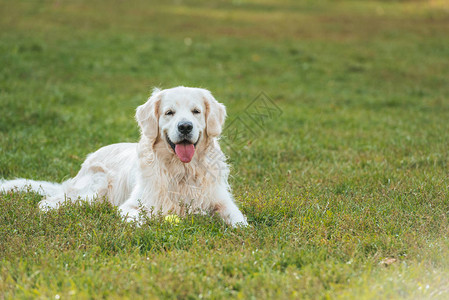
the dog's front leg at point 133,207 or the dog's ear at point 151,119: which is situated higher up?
the dog's ear at point 151,119

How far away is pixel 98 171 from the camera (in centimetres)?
599

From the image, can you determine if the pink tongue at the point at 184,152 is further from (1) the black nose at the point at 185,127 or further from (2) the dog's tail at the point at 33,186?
(2) the dog's tail at the point at 33,186

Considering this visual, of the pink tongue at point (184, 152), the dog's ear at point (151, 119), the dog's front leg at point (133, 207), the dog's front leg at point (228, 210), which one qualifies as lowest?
the dog's front leg at point (133, 207)

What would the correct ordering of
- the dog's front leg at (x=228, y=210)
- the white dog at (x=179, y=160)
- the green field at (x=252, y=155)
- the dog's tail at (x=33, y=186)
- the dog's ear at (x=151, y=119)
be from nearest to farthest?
the green field at (x=252, y=155) < the dog's front leg at (x=228, y=210) < the white dog at (x=179, y=160) < the dog's ear at (x=151, y=119) < the dog's tail at (x=33, y=186)

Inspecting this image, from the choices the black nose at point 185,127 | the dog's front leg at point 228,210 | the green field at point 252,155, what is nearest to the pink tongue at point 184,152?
the black nose at point 185,127

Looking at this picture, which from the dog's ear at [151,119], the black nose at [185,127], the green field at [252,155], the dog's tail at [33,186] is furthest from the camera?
→ the dog's tail at [33,186]

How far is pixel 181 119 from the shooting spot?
15.7ft

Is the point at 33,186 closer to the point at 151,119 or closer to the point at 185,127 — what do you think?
the point at 151,119

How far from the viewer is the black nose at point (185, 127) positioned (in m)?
4.71

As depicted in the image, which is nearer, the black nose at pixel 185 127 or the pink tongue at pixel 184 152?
the black nose at pixel 185 127

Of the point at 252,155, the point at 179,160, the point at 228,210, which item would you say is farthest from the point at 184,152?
the point at 252,155

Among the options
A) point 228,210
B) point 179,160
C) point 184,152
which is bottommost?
point 228,210

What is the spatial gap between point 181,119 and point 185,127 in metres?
0.11

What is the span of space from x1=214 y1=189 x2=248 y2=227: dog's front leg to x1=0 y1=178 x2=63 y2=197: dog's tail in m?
1.89
